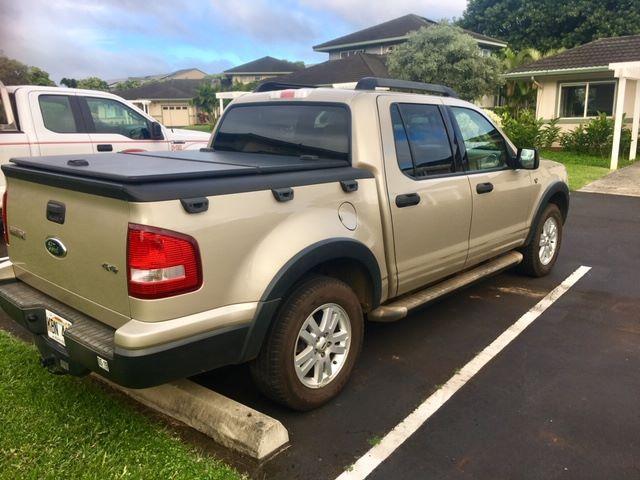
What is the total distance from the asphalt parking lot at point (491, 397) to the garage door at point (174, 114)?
177ft

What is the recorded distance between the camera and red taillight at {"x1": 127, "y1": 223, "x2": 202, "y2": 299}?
2.45m

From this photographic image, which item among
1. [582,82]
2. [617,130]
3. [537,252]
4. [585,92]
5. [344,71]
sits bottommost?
[537,252]

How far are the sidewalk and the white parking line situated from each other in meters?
7.99

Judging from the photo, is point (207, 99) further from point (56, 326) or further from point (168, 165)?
point (56, 326)

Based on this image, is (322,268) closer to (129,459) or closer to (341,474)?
(341,474)

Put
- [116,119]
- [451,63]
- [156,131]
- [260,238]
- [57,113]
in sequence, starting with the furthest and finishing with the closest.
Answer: [451,63]
[156,131]
[116,119]
[57,113]
[260,238]

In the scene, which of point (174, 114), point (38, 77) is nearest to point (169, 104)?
point (174, 114)

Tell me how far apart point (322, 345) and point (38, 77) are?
47.7 metres

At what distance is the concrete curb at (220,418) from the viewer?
282 cm

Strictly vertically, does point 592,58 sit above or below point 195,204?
above

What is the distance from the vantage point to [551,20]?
3328cm

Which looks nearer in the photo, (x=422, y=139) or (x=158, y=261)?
(x=158, y=261)

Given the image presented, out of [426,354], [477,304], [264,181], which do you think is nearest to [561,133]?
[477,304]

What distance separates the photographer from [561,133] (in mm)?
18938
